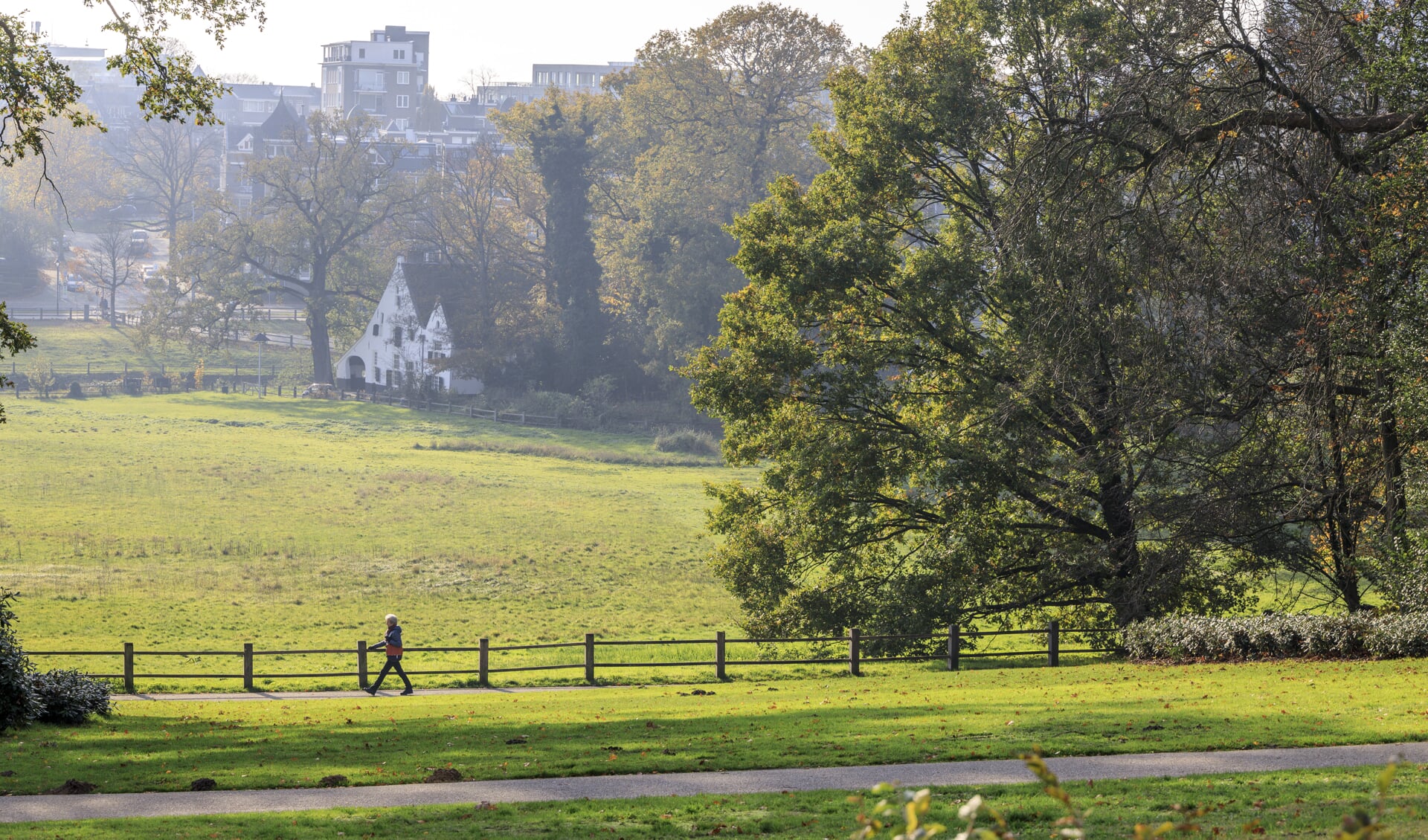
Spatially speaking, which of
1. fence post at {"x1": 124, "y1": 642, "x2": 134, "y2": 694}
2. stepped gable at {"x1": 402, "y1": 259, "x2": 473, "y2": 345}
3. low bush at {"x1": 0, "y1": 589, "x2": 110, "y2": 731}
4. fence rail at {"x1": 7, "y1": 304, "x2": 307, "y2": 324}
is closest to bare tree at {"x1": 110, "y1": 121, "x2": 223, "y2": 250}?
fence rail at {"x1": 7, "y1": 304, "x2": 307, "y2": 324}

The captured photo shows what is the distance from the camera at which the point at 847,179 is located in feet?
95.5

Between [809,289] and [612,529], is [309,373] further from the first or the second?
[809,289]

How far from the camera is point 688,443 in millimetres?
74812

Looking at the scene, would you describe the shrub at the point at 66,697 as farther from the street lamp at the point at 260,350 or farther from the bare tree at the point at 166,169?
the bare tree at the point at 166,169

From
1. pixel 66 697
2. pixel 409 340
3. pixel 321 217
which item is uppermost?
pixel 321 217

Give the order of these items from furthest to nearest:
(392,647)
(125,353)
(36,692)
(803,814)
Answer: (125,353) < (392,647) < (36,692) < (803,814)

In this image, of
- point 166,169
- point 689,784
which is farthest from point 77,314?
point 689,784

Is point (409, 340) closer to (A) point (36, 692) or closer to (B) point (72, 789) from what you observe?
(A) point (36, 692)

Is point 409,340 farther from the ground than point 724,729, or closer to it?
farther from the ground

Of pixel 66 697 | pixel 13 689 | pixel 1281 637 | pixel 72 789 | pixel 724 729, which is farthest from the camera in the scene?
pixel 1281 637

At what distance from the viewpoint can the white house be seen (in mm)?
87562

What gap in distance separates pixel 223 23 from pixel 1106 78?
13.7 m

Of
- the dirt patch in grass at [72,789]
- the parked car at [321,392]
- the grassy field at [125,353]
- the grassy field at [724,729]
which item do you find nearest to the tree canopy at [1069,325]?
the grassy field at [724,729]

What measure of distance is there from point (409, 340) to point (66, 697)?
73.4 metres
